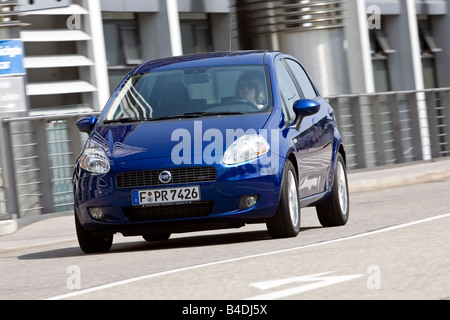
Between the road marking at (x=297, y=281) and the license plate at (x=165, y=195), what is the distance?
2.35m

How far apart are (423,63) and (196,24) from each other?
368 inches

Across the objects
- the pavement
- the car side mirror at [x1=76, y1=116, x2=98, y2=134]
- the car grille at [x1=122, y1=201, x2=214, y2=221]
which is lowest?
the pavement

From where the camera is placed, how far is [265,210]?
1016 centimetres

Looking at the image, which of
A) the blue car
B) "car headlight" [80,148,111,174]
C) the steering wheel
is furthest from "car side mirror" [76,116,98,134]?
the steering wheel

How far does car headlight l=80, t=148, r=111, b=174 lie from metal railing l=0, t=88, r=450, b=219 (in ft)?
13.4

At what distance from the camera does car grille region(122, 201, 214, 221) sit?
10109 millimetres

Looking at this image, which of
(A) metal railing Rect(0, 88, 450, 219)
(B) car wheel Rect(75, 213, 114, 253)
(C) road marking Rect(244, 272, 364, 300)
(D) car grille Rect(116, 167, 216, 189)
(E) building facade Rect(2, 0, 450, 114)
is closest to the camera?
(C) road marking Rect(244, 272, 364, 300)

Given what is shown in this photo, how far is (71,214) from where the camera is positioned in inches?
617

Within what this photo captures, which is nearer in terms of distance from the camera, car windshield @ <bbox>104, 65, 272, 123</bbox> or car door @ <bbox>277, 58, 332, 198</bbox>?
car windshield @ <bbox>104, 65, 272, 123</bbox>

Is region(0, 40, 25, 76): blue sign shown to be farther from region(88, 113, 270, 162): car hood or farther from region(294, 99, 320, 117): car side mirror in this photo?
region(294, 99, 320, 117): car side mirror

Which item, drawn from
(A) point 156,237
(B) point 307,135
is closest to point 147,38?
(A) point 156,237

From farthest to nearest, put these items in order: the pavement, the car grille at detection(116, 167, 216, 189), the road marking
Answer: the pavement → the car grille at detection(116, 167, 216, 189) → the road marking

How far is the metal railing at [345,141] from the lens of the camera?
15180 millimetres

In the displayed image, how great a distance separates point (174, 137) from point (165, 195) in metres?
0.49
